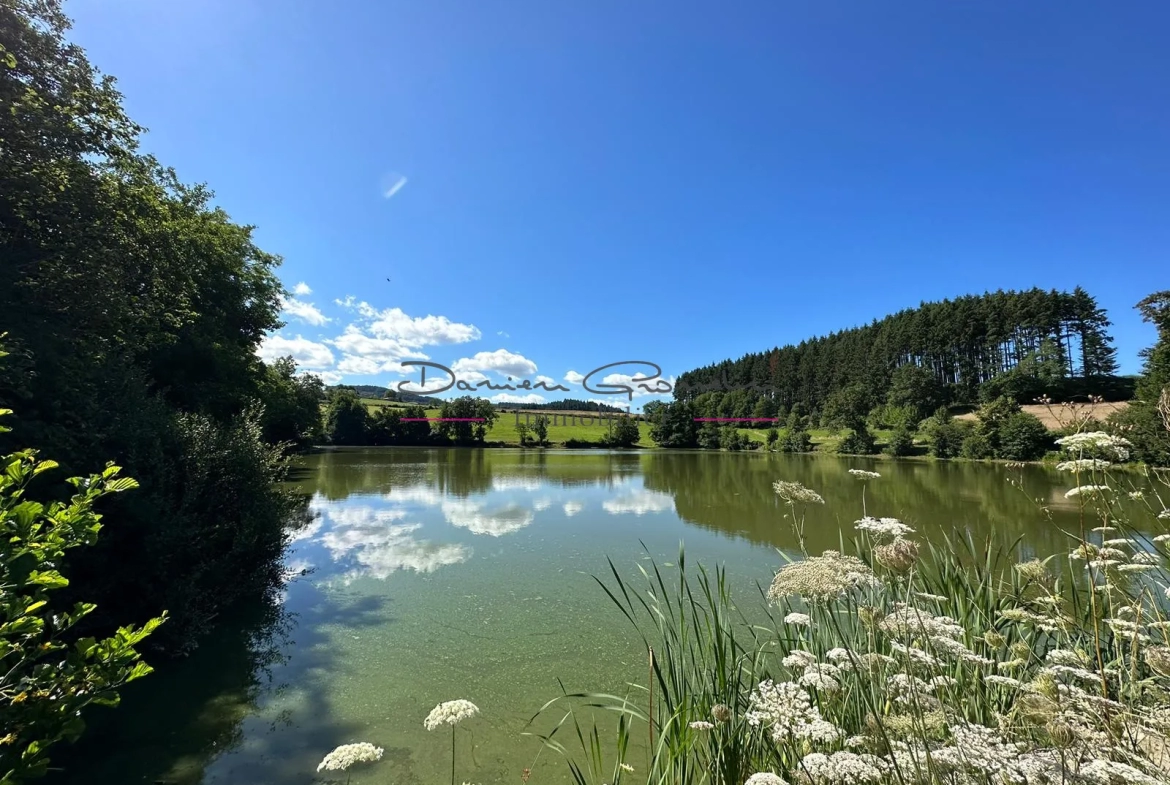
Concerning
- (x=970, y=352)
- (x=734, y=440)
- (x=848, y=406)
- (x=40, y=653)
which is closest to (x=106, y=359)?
(x=40, y=653)

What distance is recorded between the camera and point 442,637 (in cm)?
670

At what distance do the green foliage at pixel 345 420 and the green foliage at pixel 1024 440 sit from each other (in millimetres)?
63631

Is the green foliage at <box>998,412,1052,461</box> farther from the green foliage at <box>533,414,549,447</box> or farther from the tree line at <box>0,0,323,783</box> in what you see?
the green foliage at <box>533,414,549,447</box>

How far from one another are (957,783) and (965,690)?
1.31 metres

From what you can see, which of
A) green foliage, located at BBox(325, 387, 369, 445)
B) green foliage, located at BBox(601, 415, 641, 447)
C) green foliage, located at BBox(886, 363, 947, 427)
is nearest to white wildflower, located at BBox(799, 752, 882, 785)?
green foliage, located at BBox(886, 363, 947, 427)

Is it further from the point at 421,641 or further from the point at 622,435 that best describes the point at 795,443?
the point at 421,641

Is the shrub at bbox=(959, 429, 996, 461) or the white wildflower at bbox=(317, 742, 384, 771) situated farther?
the shrub at bbox=(959, 429, 996, 461)

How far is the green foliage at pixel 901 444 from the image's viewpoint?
150 ft

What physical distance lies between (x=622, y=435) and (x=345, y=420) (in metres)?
36.9

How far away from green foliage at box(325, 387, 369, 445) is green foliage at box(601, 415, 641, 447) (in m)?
32.4

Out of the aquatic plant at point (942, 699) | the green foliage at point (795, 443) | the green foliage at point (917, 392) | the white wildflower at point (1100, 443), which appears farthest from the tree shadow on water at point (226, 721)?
the green foliage at point (917, 392)

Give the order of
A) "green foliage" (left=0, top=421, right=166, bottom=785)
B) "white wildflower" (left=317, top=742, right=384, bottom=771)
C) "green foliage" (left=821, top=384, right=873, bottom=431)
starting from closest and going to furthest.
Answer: "green foliage" (left=0, top=421, right=166, bottom=785) < "white wildflower" (left=317, top=742, right=384, bottom=771) < "green foliage" (left=821, top=384, right=873, bottom=431)

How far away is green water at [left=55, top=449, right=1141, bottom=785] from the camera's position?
13.5 feet

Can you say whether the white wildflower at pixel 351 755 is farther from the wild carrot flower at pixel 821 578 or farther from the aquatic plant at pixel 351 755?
the wild carrot flower at pixel 821 578
